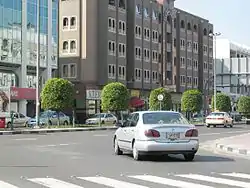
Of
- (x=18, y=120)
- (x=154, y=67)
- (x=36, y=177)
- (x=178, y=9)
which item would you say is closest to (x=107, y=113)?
(x=18, y=120)

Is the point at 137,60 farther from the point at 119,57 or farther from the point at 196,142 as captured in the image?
the point at 196,142

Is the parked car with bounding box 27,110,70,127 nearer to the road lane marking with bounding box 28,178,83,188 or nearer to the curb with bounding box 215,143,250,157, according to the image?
the curb with bounding box 215,143,250,157

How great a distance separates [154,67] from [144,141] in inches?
2689

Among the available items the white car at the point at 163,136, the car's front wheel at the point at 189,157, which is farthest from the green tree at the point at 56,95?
the car's front wheel at the point at 189,157

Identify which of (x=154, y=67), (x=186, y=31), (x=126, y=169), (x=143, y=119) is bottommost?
(x=126, y=169)

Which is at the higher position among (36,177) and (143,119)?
(143,119)

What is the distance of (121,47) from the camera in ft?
251

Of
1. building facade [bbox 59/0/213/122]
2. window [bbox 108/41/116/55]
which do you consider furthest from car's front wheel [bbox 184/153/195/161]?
window [bbox 108/41/116/55]

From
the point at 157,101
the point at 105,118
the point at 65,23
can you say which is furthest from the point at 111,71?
the point at 105,118

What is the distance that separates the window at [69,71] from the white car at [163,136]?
55.6m

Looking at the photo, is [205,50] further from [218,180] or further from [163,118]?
[218,180]

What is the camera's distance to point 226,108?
79.8 meters

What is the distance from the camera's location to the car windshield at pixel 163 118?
17.3 meters

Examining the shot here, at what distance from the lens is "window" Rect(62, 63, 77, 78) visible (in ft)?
239
